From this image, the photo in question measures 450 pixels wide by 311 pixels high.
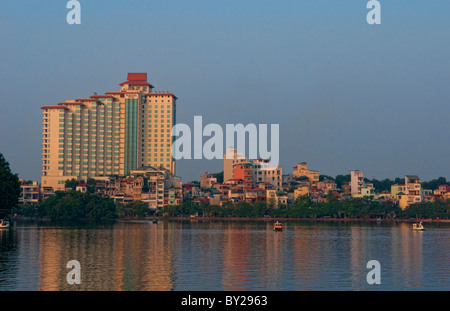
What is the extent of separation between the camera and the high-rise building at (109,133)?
17900 cm

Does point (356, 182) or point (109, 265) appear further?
point (356, 182)

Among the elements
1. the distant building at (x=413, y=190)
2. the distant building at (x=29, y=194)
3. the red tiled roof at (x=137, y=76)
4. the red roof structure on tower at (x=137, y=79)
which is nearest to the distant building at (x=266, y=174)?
the distant building at (x=413, y=190)

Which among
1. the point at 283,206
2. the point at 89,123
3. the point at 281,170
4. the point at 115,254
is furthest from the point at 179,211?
the point at 115,254

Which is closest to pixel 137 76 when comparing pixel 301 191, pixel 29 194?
pixel 29 194

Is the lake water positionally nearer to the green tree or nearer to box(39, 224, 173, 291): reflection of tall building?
box(39, 224, 173, 291): reflection of tall building

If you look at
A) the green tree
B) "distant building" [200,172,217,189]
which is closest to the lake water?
the green tree

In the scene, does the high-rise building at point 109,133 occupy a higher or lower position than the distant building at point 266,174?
higher

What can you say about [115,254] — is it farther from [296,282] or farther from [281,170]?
[281,170]

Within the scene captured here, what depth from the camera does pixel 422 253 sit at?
2111 inches

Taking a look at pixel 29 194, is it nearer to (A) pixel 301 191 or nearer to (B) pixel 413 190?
(A) pixel 301 191

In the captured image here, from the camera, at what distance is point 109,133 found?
185375 mm

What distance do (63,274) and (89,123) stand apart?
495 ft

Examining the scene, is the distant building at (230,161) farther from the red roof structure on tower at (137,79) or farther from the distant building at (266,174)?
the red roof structure on tower at (137,79)

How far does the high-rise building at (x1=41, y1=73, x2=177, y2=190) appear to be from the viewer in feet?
587
